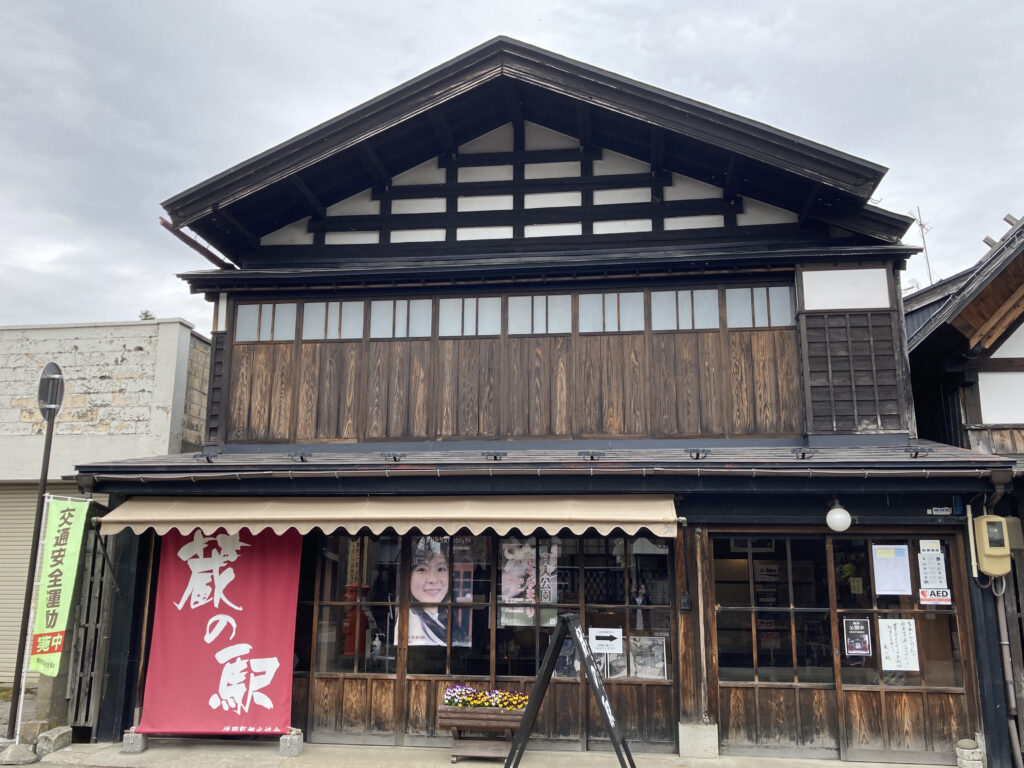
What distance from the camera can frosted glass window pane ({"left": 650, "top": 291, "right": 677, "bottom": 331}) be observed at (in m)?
10.2

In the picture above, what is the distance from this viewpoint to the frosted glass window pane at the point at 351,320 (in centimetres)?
1068

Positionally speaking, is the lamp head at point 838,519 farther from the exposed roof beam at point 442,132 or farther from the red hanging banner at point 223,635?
the exposed roof beam at point 442,132

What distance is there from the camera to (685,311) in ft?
33.4

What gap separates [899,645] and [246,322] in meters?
9.10

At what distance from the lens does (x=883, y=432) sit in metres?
9.44

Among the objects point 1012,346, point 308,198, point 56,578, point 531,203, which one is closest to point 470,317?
point 531,203

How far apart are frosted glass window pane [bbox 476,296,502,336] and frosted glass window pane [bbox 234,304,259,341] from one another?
311cm

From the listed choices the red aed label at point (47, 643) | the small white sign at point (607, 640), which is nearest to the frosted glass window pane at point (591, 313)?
the small white sign at point (607, 640)

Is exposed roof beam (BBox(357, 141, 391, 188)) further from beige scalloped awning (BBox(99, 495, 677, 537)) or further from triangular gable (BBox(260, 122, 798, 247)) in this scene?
beige scalloped awning (BBox(99, 495, 677, 537))

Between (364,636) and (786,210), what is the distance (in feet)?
25.4

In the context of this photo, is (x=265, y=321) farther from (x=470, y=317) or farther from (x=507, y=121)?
(x=507, y=121)

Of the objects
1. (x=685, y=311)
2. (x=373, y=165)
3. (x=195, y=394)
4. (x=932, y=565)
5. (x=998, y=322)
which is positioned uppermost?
(x=373, y=165)

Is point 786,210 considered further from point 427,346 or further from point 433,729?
point 433,729

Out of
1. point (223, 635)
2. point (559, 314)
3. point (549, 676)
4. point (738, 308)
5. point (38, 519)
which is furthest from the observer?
point (559, 314)
